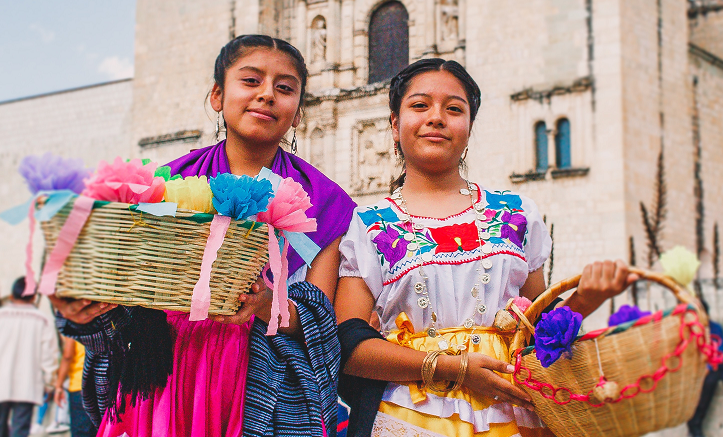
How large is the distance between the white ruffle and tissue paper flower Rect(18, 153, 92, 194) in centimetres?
113

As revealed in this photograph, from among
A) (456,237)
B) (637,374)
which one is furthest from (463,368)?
(637,374)

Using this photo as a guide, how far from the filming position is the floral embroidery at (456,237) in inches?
85.0

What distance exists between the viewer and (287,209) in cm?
178

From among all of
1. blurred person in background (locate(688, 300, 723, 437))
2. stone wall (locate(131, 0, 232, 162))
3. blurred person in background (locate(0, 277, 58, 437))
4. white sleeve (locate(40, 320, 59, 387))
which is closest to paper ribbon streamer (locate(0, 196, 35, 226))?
blurred person in background (locate(0, 277, 58, 437))

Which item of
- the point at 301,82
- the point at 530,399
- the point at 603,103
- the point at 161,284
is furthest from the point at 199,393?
the point at 603,103

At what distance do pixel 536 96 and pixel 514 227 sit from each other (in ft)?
30.3

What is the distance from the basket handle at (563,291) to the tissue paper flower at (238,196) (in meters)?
0.78

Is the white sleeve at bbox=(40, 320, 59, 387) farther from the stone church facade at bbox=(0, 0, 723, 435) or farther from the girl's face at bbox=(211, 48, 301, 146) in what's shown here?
the girl's face at bbox=(211, 48, 301, 146)

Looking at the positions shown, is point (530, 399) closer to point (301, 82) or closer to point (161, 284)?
point (161, 284)

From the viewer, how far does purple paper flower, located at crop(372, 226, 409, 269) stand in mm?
2184

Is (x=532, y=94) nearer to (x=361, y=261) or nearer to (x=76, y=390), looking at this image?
(x=76, y=390)

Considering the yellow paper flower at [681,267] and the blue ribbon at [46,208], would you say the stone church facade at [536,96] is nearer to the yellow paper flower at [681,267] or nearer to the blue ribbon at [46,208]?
the yellow paper flower at [681,267]

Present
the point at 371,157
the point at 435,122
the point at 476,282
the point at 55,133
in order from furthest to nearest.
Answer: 1. the point at 55,133
2. the point at 371,157
3. the point at 435,122
4. the point at 476,282

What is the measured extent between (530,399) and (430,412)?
0.99 ft
